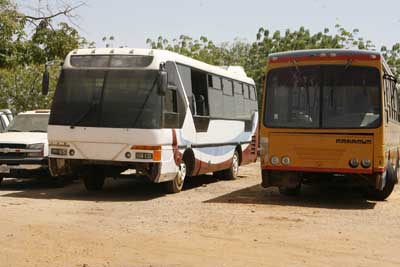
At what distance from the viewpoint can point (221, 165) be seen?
18297mm

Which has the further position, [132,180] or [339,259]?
[132,180]

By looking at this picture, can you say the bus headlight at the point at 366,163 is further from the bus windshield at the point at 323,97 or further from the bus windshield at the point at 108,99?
the bus windshield at the point at 108,99

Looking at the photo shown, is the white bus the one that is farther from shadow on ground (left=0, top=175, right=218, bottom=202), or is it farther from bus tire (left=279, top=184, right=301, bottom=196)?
bus tire (left=279, top=184, right=301, bottom=196)

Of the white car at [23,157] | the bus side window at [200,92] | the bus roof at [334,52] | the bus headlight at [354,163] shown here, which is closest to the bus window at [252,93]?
the bus side window at [200,92]

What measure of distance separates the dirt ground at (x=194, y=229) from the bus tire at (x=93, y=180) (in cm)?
35

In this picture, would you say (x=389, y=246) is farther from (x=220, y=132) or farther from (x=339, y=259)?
(x=220, y=132)

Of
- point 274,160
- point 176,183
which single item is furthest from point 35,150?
point 274,160

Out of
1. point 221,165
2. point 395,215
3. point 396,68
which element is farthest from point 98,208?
point 396,68

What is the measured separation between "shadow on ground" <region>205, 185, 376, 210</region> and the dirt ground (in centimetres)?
2

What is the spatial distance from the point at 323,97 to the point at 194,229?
15.0 feet

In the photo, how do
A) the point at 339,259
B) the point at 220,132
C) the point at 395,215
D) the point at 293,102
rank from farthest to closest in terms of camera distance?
the point at 220,132, the point at 293,102, the point at 395,215, the point at 339,259

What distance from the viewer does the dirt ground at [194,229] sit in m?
7.69

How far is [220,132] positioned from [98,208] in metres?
6.37

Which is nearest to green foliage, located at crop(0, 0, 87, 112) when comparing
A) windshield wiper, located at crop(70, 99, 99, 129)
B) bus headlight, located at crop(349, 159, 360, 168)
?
windshield wiper, located at crop(70, 99, 99, 129)
